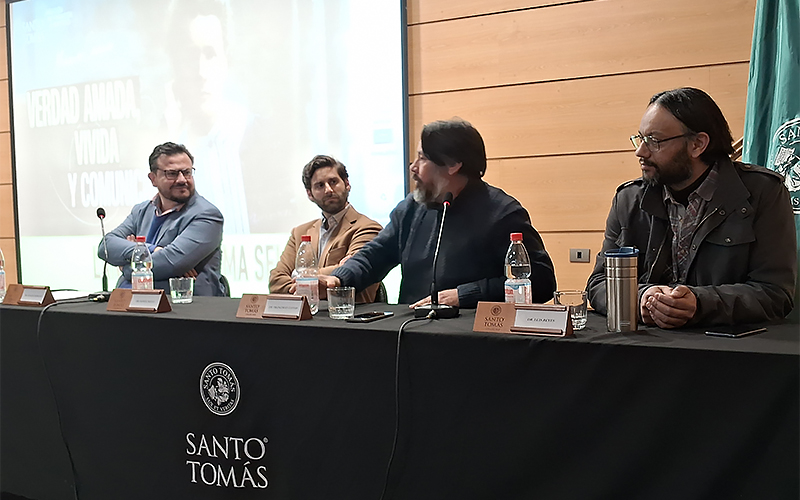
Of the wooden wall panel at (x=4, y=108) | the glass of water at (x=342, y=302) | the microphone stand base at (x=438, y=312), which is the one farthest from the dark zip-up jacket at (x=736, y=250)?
the wooden wall panel at (x=4, y=108)

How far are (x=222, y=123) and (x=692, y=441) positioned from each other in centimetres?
339

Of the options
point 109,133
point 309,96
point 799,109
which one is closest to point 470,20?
point 309,96

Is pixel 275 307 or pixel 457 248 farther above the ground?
pixel 457 248

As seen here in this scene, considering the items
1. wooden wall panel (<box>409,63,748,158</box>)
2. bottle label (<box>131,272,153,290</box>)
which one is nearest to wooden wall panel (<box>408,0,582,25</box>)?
wooden wall panel (<box>409,63,748,158</box>)

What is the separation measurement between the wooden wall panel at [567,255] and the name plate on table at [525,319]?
6.75 feet

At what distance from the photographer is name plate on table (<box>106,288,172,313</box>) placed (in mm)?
1962

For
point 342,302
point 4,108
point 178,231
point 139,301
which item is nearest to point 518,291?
point 342,302

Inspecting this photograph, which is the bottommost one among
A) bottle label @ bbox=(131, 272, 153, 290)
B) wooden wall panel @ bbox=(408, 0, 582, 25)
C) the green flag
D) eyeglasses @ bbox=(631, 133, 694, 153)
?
bottle label @ bbox=(131, 272, 153, 290)

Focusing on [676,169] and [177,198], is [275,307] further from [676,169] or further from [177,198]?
[177,198]

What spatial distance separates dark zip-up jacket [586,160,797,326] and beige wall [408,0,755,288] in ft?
5.14

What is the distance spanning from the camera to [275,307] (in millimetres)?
1803

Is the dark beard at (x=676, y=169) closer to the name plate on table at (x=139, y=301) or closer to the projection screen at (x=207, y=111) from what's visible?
the name plate on table at (x=139, y=301)

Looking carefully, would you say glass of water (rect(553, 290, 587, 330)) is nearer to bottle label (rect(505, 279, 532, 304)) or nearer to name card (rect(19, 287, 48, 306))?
bottle label (rect(505, 279, 532, 304))

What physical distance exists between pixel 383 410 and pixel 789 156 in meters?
1.59
